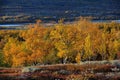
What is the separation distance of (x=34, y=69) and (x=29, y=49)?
6530cm

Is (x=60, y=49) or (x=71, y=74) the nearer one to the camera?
(x=71, y=74)

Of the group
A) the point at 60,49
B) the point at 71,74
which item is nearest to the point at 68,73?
the point at 71,74

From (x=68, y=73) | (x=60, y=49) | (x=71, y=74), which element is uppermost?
(x=71, y=74)

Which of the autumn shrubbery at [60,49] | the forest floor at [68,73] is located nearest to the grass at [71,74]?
the forest floor at [68,73]

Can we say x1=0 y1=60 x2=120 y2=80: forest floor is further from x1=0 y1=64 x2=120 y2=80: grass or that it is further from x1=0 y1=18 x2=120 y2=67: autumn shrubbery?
x1=0 y1=18 x2=120 y2=67: autumn shrubbery

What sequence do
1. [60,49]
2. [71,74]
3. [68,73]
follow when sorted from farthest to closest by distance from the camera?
[60,49] < [68,73] < [71,74]

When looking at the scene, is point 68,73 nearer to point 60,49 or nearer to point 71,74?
point 71,74

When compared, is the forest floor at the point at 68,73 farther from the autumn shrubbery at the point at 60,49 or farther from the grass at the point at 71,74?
the autumn shrubbery at the point at 60,49

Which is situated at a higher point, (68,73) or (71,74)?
(71,74)

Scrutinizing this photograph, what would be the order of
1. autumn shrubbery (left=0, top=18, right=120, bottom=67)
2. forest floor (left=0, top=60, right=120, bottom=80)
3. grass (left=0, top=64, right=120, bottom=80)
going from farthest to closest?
autumn shrubbery (left=0, top=18, right=120, bottom=67) < forest floor (left=0, top=60, right=120, bottom=80) < grass (left=0, top=64, right=120, bottom=80)

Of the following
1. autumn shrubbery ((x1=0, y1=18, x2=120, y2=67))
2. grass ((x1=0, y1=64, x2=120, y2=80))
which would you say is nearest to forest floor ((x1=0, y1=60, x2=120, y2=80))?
grass ((x1=0, y1=64, x2=120, y2=80))

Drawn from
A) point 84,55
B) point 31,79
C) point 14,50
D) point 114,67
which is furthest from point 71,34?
point 31,79

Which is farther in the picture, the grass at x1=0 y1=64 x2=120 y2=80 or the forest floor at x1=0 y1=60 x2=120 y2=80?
the forest floor at x1=0 y1=60 x2=120 y2=80

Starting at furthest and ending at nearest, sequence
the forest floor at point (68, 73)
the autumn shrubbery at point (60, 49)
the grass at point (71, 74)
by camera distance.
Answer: the autumn shrubbery at point (60, 49), the forest floor at point (68, 73), the grass at point (71, 74)
